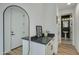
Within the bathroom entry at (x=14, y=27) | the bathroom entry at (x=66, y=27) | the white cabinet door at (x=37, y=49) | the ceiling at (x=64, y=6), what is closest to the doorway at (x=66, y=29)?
the bathroom entry at (x=66, y=27)

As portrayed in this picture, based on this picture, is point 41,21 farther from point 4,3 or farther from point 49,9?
point 4,3

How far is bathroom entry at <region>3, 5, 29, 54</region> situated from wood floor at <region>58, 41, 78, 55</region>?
58cm

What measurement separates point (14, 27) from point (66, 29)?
86 centimetres

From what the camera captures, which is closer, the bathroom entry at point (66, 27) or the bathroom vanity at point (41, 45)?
the bathroom vanity at point (41, 45)

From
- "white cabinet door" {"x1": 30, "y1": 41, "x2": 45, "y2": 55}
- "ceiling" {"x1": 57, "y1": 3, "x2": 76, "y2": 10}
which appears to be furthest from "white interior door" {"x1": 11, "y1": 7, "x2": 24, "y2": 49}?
"ceiling" {"x1": 57, "y1": 3, "x2": 76, "y2": 10}

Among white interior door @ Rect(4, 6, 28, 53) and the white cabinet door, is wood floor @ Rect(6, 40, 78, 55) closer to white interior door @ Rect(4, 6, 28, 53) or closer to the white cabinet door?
white interior door @ Rect(4, 6, 28, 53)

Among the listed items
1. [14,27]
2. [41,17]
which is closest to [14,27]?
[14,27]

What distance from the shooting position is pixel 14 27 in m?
1.62

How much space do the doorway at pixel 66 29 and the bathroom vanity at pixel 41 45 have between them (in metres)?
0.19

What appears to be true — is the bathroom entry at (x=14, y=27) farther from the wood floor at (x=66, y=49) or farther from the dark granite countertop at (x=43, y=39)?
the wood floor at (x=66, y=49)

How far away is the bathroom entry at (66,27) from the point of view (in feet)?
5.54

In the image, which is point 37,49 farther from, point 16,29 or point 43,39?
point 16,29

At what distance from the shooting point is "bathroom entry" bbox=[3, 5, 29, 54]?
5.24ft

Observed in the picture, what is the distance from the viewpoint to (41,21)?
5.30 feet
